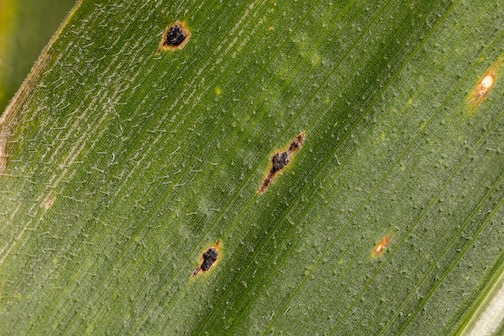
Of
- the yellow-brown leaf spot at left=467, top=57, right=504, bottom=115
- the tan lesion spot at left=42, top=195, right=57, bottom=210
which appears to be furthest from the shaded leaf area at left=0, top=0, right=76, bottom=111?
the yellow-brown leaf spot at left=467, top=57, right=504, bottom=115

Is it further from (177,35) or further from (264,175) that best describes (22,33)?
(264,175)

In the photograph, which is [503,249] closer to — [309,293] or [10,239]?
[309,293]

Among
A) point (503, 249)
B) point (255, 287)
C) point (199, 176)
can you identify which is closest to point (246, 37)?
point (199, 176)

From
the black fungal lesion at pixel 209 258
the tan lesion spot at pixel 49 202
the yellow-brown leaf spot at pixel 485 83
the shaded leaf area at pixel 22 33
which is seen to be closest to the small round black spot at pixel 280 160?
the black fungal lesion at pixel 209 258

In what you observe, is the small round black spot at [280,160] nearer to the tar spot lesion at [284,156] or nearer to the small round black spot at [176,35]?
the tar spot lesion at [284,156]

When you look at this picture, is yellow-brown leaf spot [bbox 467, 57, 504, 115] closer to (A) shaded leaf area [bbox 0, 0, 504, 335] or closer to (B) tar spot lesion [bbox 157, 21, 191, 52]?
(A) shaded leaf area [bbox 0, 0, 504, 335]

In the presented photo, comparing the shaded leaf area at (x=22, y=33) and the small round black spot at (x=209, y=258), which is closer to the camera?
the small round black spot at (x=209, y=258)
